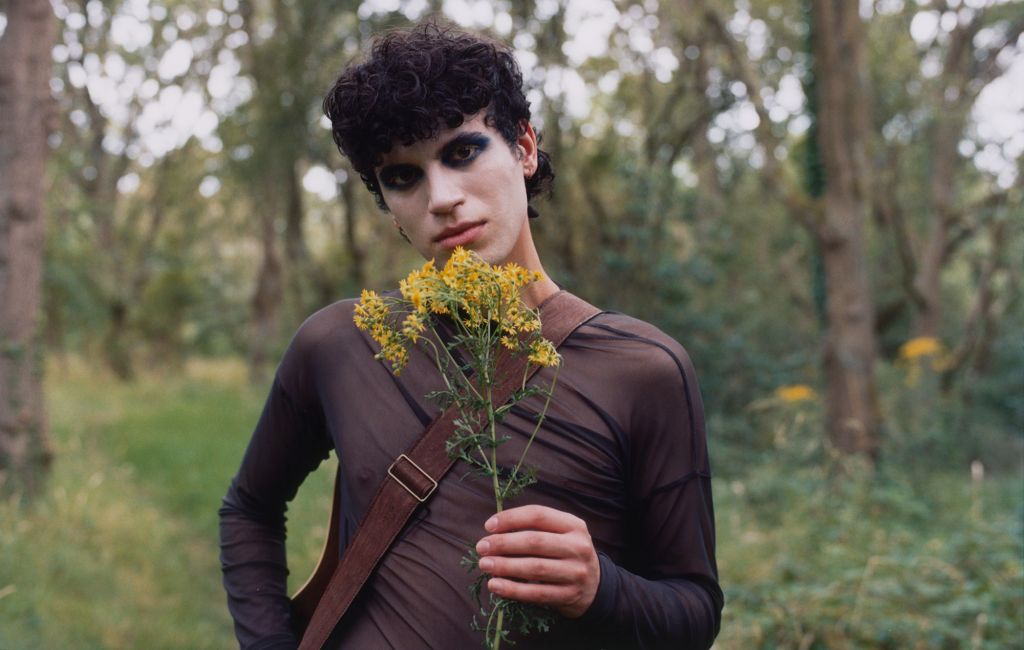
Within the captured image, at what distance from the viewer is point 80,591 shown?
5.81 metres

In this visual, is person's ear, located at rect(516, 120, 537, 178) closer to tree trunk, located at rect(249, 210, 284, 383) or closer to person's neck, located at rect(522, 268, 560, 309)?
person's neck, located at rect(522, 268, 560, 309)

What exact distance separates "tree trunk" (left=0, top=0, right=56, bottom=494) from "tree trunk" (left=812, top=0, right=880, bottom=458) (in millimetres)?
6910

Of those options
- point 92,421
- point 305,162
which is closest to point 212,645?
point 92,421

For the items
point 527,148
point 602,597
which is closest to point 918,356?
point 527,148

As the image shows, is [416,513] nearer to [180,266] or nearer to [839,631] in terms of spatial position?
[839,631]

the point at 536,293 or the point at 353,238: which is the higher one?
the point at 536,293

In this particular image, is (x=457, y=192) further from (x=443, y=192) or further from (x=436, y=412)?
(x=436, y=412)

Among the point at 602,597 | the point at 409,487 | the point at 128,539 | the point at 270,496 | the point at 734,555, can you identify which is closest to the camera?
the point at 602,597

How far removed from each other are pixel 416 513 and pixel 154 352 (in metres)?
21.9

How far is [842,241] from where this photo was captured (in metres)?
9.58

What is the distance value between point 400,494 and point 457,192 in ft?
1.89

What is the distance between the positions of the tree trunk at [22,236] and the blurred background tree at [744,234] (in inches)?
6.1

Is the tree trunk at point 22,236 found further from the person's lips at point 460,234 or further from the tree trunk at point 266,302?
the tree trunk at point 266,302

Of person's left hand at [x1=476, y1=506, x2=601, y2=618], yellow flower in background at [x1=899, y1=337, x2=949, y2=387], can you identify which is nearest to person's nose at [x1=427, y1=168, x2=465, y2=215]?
person's left hand at [x1=476, y1=506, x2=601, y2=618]
